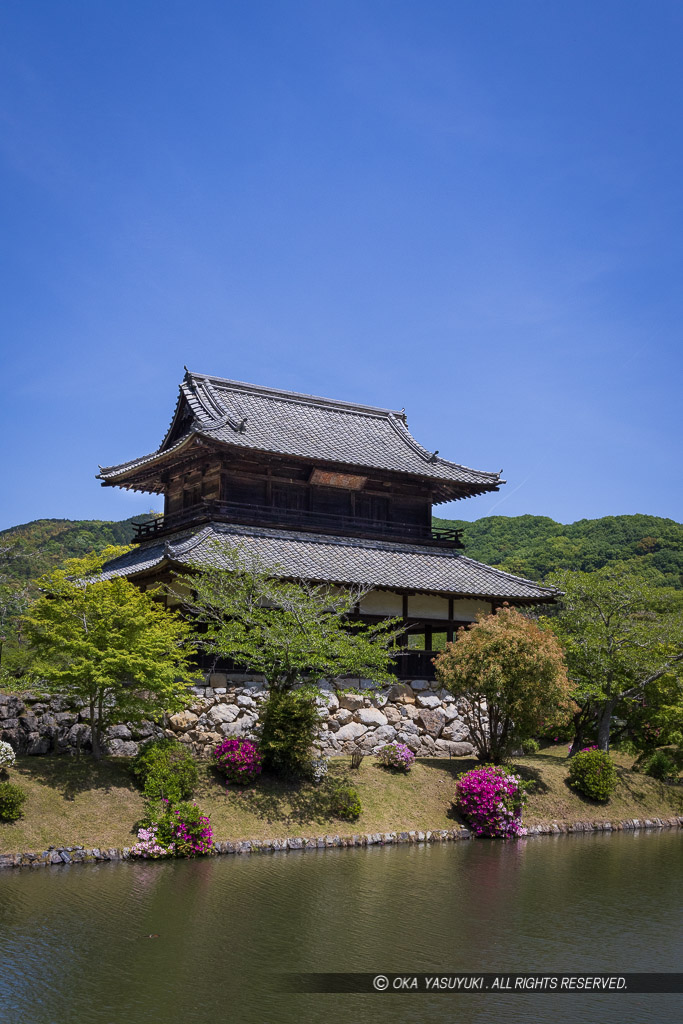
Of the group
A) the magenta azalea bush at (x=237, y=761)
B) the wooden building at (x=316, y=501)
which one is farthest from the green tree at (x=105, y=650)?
the wooden building at (x=316, y=501)

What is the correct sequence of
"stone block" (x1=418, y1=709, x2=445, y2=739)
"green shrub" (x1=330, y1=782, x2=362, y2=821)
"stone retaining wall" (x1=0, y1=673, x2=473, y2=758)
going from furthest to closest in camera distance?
"stone block" (x1=418, y1=709, x2=445, y2=739), "stone retaining wall" (x1=0, y1=673, x2=473, y2=758), "green shrub" (x1=330, y1=782, x2=362, y2=821)

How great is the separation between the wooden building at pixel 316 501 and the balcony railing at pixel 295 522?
51 millimetres

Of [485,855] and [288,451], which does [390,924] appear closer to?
[485,855]

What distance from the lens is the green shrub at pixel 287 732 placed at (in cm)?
2359

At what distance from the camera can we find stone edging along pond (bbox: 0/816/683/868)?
18.6 m

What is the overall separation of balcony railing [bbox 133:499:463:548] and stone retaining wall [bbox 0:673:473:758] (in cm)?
651

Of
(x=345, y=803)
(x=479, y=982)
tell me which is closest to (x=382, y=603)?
(x=345, y=803)

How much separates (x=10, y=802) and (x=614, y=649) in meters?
20.8

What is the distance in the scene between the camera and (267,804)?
22.6m

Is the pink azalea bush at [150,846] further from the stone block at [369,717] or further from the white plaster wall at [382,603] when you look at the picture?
the white plaster wall at [382,603]

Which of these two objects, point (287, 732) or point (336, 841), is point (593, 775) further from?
point (287, 732)

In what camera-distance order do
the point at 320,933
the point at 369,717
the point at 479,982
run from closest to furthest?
the point at 479,982 → the point at 320,933 → the point at 369,717

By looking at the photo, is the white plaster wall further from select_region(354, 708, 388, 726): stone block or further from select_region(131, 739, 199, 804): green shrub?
select_region(131, 739, 199, 804): green shrub

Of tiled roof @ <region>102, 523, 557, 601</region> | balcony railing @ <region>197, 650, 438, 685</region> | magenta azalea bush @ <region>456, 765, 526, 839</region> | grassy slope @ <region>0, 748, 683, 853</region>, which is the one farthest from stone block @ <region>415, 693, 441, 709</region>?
magenta azalea bush @ <region>456, 765, 526, 839</region>
